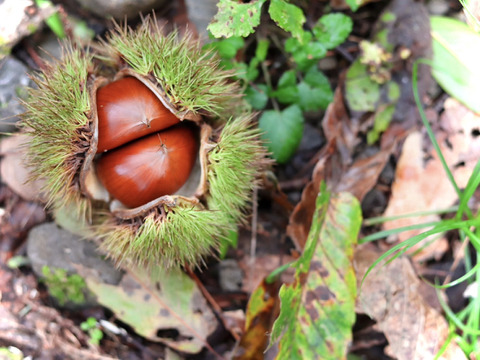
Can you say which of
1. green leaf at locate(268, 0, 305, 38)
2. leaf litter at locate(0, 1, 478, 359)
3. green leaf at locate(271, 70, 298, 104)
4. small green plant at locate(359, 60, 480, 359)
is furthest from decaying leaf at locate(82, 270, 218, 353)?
green leaf at locate(268, 0, 305, 38)

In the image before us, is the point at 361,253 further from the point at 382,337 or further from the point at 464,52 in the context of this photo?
the point at 464,52

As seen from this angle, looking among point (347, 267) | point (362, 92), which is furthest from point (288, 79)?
point (347, 267)

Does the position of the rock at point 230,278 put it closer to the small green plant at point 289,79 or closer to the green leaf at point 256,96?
the small green plant at point 289,79

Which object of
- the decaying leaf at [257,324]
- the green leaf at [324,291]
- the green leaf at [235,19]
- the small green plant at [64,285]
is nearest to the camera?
the green leaf at [235,19]

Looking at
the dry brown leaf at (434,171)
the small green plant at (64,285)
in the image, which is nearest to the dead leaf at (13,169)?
the small green plant at (64,285)

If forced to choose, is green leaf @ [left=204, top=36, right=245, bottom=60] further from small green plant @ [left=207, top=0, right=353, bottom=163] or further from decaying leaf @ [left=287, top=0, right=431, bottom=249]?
decaying leaf @ [left=287, top=0, right=431, bottom=249]
